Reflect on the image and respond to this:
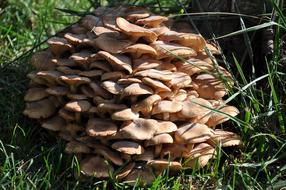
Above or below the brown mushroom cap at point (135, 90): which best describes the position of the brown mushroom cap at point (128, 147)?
below

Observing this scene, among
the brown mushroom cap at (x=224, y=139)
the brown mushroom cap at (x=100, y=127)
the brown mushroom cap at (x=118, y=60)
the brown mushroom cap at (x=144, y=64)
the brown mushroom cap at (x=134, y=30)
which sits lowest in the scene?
the brown mushroom cap at (x=224, y=139)

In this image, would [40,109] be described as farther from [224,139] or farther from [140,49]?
[224,139]

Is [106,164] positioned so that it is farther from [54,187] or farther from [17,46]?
[17,46]

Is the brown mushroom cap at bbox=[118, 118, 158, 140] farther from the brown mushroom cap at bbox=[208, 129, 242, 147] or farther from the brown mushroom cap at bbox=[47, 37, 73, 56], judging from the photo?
the brown mushroom cap at bbox=[47, 37, 73, 56]

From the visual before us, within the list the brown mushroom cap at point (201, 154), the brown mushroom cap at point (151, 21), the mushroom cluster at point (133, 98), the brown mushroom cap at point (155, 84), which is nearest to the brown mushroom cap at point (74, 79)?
the mushroom cluster at point (133, 98)

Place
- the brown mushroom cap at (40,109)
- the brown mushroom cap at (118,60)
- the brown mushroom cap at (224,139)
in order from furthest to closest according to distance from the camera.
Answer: the brown mushroom cap at (40,109) → the brown mushroom cap at (224,139) → the brown mushroom cap at (118,60)

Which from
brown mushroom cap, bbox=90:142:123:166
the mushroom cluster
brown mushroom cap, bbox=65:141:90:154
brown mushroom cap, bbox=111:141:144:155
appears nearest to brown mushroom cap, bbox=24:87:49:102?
the mushroom cluster

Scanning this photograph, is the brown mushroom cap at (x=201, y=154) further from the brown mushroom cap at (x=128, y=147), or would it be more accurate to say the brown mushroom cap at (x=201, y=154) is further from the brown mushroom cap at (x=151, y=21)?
the brown mushroom cap at (x=151, y=21)
